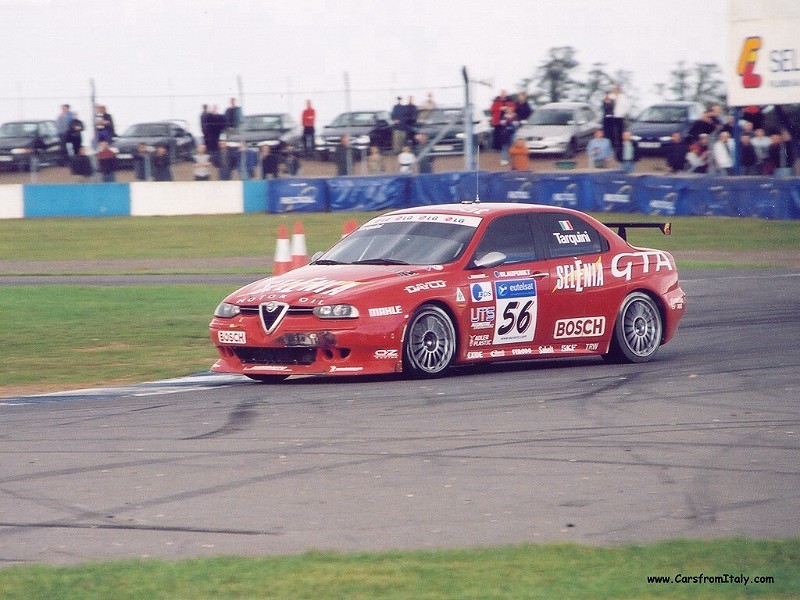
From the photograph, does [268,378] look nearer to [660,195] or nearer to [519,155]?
[660,195]

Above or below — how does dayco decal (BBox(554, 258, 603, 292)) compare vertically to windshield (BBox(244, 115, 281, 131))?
below

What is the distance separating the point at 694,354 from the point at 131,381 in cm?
A: 473

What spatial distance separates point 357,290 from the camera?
407 inches

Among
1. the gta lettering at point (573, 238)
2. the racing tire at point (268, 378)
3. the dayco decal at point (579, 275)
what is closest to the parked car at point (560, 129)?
the gta lettering at point (573, 238)

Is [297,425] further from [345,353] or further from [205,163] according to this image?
[205,163]

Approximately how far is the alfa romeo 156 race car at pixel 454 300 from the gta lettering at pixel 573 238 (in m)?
0.01

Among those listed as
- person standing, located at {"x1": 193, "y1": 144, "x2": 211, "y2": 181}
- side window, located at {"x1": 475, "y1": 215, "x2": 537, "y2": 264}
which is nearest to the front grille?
side window, located at {"x1": 475, "y1": 215, "x2": 537, "y2": 264}

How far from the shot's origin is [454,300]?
1061cm

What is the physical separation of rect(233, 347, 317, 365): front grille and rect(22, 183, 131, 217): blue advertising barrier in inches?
898

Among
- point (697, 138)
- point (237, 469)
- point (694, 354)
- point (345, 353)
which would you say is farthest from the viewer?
point (697, 138)

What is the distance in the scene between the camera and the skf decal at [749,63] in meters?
33.5

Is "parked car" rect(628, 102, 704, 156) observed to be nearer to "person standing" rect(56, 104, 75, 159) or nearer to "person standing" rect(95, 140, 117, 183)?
"person standing" rect(95, 140, 117, 183)

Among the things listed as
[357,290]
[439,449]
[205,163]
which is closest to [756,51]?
[205,163]

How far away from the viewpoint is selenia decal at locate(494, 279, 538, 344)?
35.8 ft
